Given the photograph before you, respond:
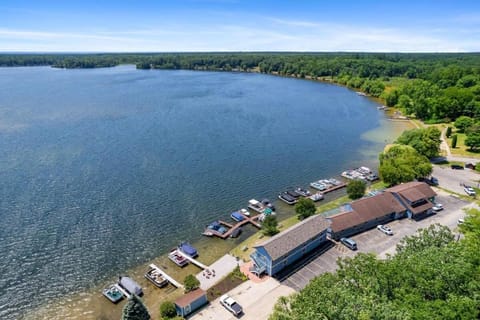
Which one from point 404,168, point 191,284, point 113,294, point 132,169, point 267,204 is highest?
point 404,168

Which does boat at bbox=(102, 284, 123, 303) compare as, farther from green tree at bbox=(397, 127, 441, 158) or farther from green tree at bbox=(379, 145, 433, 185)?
green tree at bbox=(397, 127, 441, 158)

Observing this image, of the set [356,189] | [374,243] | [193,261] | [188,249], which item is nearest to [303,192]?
[356,189]

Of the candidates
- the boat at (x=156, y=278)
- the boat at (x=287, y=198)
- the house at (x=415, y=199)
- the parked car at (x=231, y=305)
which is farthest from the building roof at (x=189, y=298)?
the house at (x=415, y=199)

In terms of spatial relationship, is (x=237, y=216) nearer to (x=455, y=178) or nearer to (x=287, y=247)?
(x=287, y=247)

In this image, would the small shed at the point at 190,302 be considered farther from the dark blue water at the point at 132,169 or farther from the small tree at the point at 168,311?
the dark blue water at the point at 132,169

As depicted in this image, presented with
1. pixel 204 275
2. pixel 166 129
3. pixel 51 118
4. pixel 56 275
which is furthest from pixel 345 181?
pixel 51 118

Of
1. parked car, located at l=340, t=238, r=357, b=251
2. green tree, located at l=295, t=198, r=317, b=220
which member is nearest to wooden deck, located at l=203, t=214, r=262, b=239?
green tree, located at l=295, t=198, r=317, b=220
